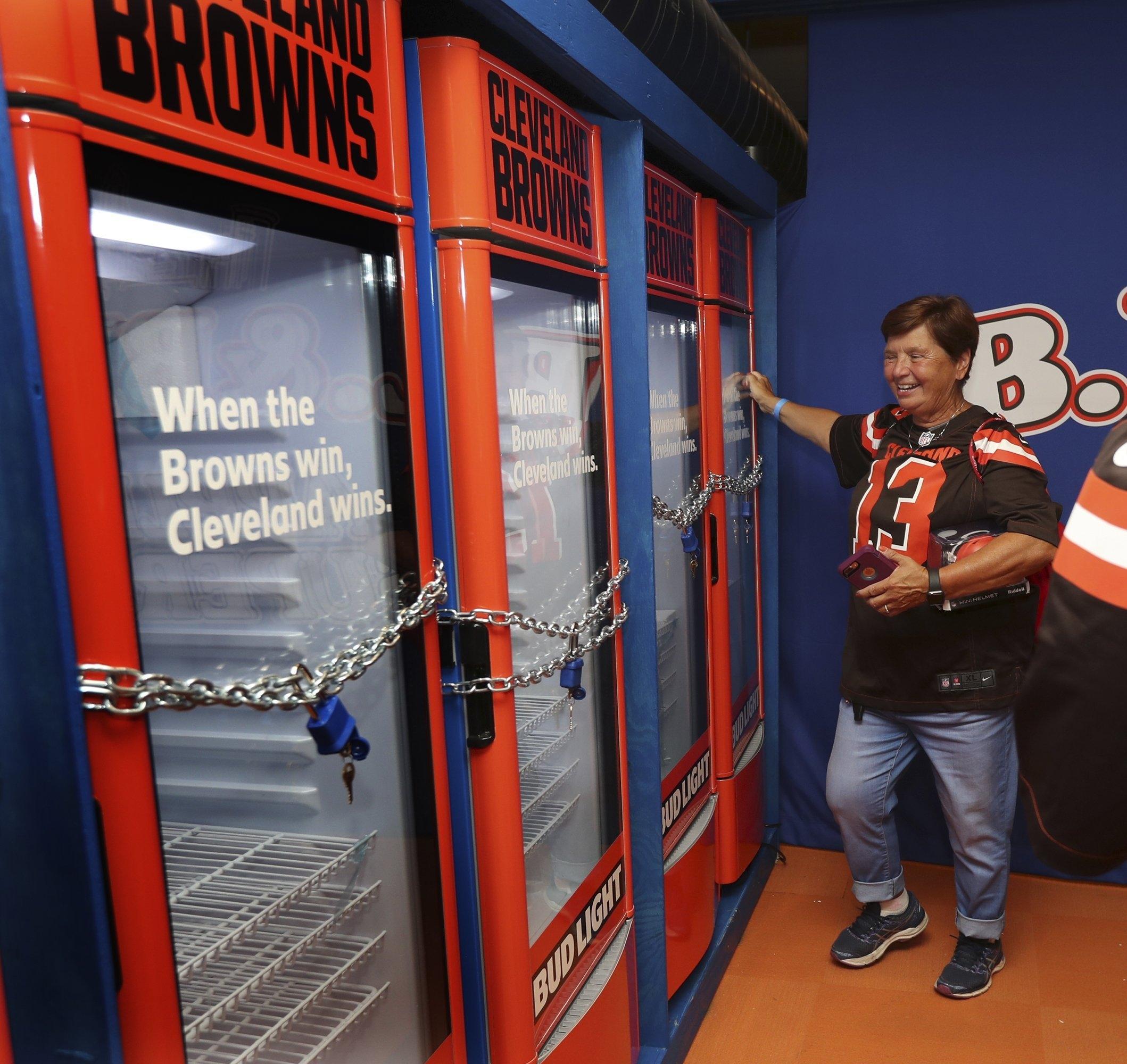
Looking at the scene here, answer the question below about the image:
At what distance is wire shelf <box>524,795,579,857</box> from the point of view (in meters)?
1.96

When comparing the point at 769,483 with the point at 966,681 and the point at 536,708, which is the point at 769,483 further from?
the point at 536,708

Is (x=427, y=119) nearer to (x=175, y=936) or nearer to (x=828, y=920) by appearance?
(x=175, y=936)

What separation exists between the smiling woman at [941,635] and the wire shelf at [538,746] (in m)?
1.05

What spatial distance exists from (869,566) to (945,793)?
0.82m

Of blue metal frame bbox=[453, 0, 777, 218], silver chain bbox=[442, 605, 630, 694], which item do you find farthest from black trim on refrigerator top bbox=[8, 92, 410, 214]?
silver chain bbox=[442, 605, 630, 694]

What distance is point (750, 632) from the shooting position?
3646 mm

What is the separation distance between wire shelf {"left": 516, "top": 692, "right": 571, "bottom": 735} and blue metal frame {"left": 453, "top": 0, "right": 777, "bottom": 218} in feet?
3.97

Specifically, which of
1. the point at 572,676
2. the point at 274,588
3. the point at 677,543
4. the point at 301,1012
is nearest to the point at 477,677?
the point at 572,676

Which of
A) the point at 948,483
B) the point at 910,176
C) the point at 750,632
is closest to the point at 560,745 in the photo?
the point at 948,483

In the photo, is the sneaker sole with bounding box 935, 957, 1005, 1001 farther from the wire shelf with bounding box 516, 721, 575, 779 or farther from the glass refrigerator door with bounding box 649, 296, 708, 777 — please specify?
the wire shelf with bounding box 516, 721, 575, 779

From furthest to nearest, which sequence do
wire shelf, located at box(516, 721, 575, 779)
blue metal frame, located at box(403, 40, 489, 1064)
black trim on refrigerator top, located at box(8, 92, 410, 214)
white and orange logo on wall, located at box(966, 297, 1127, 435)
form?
white and orange logo on wall, located at box(966, 297, 1127, 435)
wire shelf, located at box(516, 721, 575, 779)
blue metal frame, located at box(403, 40, 489, 1064)
black trim on refrigerator top, located at box(8, 92, 410, 214)

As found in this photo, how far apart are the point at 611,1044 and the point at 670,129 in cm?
208

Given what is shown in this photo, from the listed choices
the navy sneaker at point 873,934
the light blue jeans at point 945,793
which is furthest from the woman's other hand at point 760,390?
the navy sneaker at point 873,934

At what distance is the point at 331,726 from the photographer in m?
1.18
